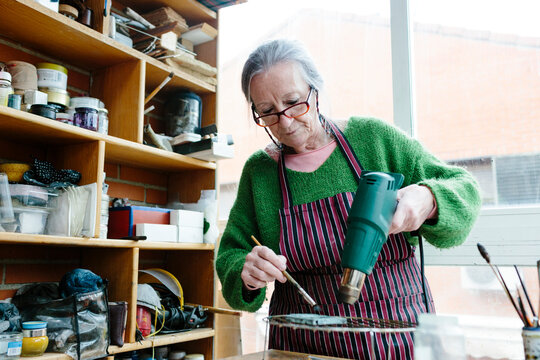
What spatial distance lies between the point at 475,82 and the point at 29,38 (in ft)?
6.14

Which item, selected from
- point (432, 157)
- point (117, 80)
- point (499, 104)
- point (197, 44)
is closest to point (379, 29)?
point (499, 104)

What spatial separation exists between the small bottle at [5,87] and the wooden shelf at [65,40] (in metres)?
0.24

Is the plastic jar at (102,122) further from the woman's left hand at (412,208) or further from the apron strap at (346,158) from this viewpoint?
the woman's left hand at (412,208)

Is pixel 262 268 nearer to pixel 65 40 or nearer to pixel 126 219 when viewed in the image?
pixel 126 219

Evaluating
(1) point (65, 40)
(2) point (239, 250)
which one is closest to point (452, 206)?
(2) point (239, 250)

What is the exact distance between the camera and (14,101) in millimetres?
1479

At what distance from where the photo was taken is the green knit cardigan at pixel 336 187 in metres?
1.11

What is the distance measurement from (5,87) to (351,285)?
1.33 metres

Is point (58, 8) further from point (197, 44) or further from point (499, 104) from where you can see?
point (499, 104)

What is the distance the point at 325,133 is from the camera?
140cm

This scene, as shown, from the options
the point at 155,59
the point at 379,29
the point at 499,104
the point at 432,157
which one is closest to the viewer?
the point at 432,157

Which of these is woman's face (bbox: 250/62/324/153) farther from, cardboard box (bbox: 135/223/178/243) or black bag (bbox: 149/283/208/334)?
black bag (bbox: 149/283/208/334)

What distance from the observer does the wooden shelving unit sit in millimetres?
1580

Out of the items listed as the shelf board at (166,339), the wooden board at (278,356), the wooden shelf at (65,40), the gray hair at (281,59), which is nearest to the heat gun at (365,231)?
the wooden board at (278,356)
